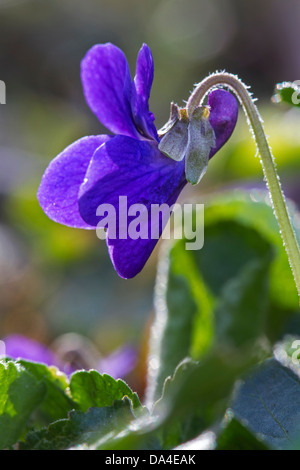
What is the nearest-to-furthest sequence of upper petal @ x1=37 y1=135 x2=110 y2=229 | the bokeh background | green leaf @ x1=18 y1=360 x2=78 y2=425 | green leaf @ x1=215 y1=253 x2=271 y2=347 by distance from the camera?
upper petal @ x1=37 y1=135 x2=110 y2=229 < green leaf @ x1=18 y1=360 x2=78 y2=425 < green leaf @ x1=215 y1=253 x2=271 y2=347 < the bokeh background

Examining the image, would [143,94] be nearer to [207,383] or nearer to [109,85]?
[109,85]

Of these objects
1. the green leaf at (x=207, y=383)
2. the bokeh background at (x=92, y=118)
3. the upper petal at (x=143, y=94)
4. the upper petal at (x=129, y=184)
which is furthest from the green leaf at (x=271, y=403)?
the bokeh background at (x=92, y=118)

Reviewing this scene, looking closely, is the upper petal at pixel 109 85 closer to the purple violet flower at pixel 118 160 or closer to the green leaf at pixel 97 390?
the purple violet flower at pixel 118 160

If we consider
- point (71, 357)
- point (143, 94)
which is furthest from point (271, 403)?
point (71, 357)

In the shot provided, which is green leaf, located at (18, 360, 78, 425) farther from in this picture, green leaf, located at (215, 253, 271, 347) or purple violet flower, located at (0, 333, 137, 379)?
green leaf, located at (215, 253, 271, 347)

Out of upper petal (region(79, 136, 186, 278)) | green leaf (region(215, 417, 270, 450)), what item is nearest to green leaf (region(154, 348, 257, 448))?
green leaf (region(215, 417, 270, 450))

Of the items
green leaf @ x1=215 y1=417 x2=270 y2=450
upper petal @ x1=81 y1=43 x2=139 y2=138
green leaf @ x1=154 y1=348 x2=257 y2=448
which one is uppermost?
upper petal @ x1=81 y1=43 x2=139 y2=138
